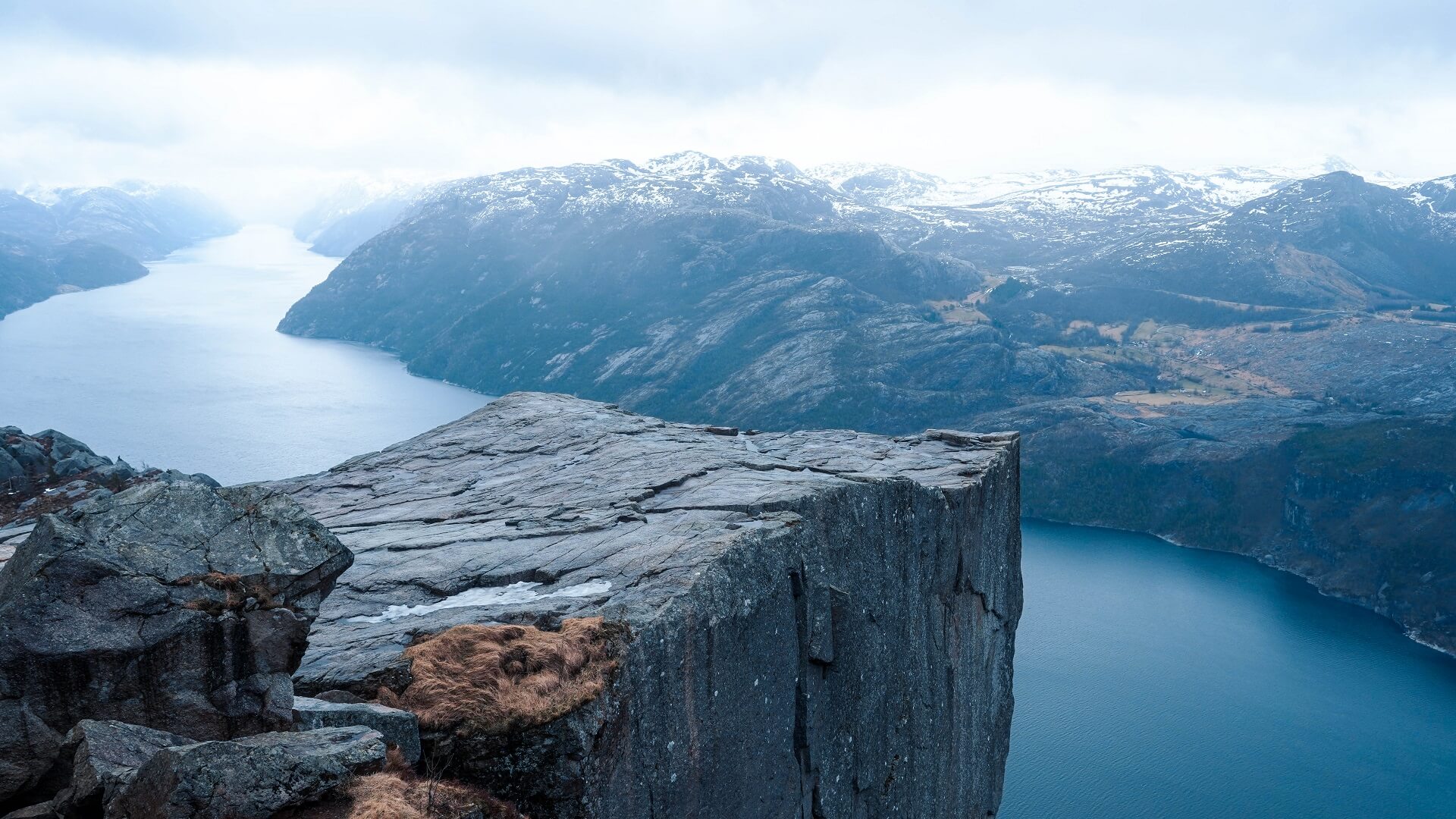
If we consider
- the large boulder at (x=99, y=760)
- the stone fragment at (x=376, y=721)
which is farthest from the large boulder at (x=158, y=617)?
the large boulder at (x=99, y=760)

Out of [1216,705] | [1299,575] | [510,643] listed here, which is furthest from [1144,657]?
[510,643]

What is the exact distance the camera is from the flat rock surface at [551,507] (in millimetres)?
15719

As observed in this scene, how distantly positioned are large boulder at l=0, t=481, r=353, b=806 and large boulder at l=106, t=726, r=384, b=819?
2302 mm

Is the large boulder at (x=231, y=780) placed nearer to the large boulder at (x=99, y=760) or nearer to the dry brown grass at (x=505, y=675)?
the large boulder at (x=99, y=760)

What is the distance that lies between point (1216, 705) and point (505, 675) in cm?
7935

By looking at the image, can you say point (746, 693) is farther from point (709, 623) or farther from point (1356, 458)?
point (1356, 458)

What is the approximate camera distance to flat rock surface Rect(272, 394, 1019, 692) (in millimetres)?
15719

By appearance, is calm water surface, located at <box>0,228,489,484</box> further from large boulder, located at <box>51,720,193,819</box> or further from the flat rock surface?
large boulder, located at <box>51,720,193,819</box>

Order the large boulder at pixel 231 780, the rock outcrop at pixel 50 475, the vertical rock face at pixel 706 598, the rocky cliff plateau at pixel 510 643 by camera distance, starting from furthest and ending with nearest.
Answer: the rock outcrop at pixel 50 475 → the vertical rock face at pixel 706 598 → the rocky cliff plateau at pixel 510 643 → the large boulder at pixel 231 780

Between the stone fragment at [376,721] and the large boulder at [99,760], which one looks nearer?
the large boulder at [99,760]

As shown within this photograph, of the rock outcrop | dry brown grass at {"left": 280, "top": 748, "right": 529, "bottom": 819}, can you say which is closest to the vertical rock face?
dry brown grass at {"left": 280, "top": 748, "right": 529, "bottom": 819}

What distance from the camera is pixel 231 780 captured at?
8750 millimetres

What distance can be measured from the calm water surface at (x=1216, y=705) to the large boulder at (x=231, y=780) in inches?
2187

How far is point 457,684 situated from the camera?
12750 millimetres
